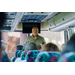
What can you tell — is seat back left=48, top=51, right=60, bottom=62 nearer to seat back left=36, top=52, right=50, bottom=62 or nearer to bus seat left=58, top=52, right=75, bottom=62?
seat back left=36, top=52, right=50, bottom=62

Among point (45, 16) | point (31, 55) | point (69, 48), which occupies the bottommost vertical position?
point (31, 55)

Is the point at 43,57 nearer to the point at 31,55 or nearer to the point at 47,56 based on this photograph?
the point at 47,56

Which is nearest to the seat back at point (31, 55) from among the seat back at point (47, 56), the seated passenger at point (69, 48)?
the seat back at point (47, 56)

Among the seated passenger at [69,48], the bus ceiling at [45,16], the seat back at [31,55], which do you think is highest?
the bus ceiling at [45,16]

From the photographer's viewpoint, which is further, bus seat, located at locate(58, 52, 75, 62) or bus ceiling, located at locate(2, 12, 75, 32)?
→ bus ceiling, located at locate(2, 12, 75, 32)

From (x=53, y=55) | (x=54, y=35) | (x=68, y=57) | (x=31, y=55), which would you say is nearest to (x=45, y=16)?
(x=54, y=35)

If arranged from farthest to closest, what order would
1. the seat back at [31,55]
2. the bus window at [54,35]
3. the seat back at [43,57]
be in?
the bus window at [54,35], the seat back at [31,55], the seat back at [43,57]

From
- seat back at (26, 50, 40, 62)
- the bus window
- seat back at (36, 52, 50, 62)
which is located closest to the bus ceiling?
the bus window

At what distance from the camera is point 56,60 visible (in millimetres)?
1615

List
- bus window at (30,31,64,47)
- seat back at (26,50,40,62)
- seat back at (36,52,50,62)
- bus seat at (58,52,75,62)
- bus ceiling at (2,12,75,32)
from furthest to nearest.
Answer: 1. bus window at (30,31,64,47)
2. bus ceiling at (2,12,75,32)
3. seat back at (26,50,40,62)
4. seat back at (36,52,50,62)
5. bus seat at (58,52,75,62)

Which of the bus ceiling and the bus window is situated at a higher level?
the bus ceiling

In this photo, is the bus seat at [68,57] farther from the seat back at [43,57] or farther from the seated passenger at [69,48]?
the seat back at [43,57]
